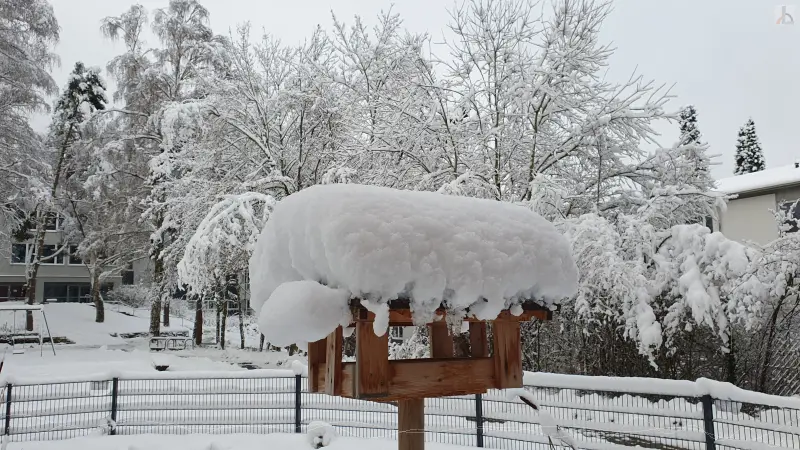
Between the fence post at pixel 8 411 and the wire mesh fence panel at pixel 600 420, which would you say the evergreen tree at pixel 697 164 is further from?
the fence post at pixel 8 411

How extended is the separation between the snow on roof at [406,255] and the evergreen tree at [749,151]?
37.4 metres

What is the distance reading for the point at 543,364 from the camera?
32.1 feet

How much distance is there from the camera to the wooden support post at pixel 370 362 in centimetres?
209

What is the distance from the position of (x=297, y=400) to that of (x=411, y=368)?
17.4 ft

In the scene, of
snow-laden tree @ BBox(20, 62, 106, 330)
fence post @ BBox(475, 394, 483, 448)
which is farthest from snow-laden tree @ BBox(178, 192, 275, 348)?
snow-laden tree @ BBox(20, 62, 106, 330)

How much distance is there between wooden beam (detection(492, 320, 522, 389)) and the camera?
2482 mm

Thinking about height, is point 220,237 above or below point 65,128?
below

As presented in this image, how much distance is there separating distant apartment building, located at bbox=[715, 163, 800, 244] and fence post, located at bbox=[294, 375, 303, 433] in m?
13.5

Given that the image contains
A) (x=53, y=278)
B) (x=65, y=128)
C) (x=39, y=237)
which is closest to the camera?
(x=39, y=237)

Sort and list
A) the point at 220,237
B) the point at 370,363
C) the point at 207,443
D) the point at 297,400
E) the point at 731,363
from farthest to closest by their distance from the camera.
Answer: the point at 220,237
the point at 731,363
the point at 297,400
the point at 207,443
the point at 370,363

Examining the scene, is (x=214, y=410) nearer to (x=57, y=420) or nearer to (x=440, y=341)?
(x=57, y=420)

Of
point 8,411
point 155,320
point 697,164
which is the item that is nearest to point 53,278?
point 155,320

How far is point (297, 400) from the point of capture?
7.16m

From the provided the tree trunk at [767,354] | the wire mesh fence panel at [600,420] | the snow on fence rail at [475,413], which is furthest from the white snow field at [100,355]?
the tree trunk at [767,354]
